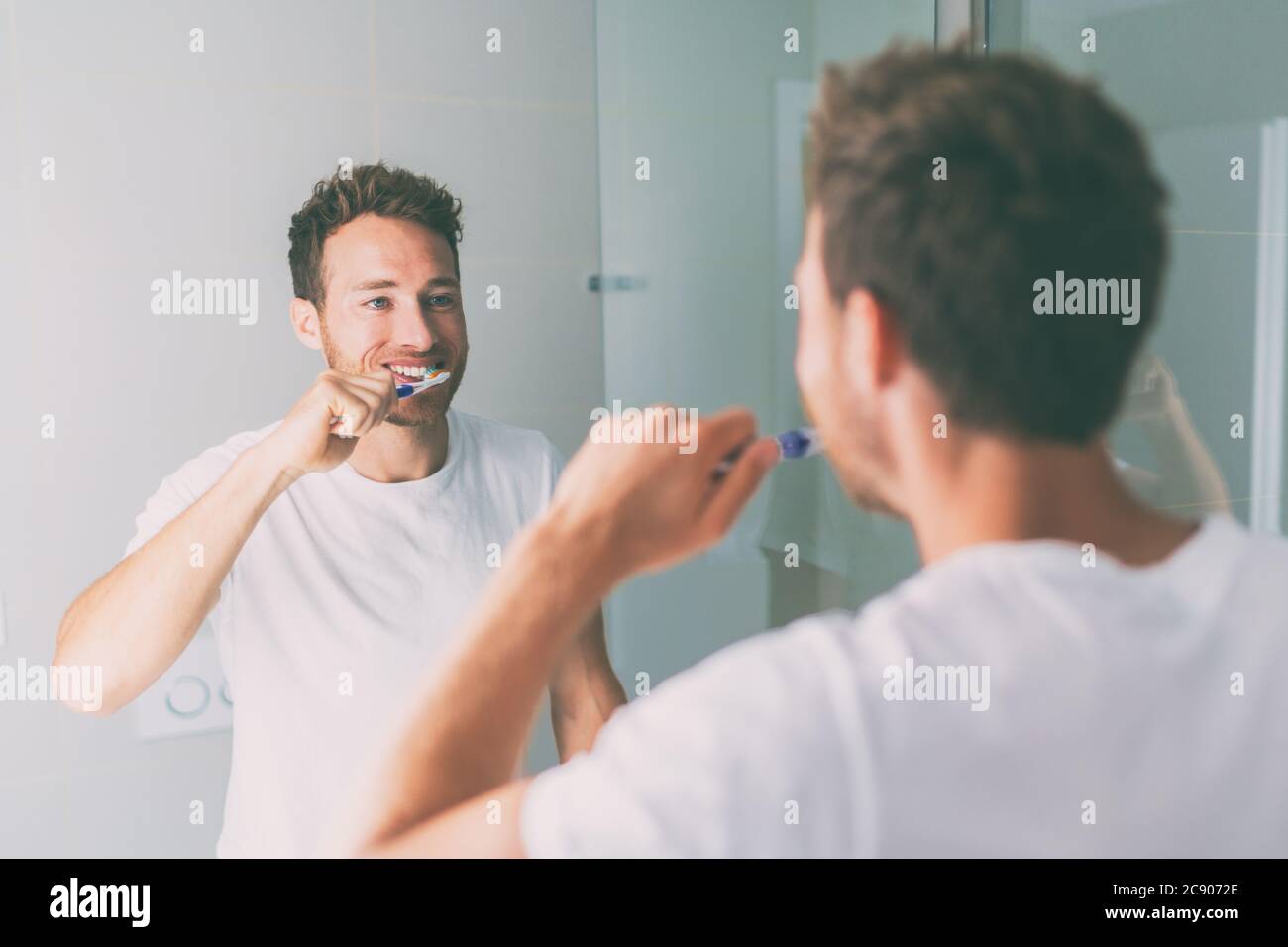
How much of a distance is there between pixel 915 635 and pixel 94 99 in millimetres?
960

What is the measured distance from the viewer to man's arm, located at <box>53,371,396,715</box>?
3.35 ft

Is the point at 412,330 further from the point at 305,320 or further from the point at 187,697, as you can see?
the point at 187,697

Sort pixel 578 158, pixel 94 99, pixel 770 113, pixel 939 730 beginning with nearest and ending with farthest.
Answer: pixel 939 730, pixel 94 99, pixel 578 158, pixel 770 113

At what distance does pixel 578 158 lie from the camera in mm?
1229

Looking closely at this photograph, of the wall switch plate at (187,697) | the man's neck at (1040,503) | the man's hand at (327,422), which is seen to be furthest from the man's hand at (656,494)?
the wall switch plate at (187,697)

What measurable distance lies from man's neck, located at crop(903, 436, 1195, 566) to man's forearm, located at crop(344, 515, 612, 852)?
6.9 inches

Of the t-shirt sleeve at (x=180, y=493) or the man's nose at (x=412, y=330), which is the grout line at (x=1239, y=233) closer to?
the man's nose at (x=412, y=330)

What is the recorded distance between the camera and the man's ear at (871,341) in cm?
51

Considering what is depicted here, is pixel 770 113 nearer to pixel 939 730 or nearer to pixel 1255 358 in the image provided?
pixel 1255 358

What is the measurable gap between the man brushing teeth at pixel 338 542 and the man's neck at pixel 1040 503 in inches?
28.3

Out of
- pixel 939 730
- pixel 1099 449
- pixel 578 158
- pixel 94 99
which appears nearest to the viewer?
pixel 939 730

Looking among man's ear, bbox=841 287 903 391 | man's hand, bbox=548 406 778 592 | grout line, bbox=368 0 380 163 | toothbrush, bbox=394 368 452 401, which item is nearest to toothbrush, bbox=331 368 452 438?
toothbrush, bbox=394 368 452 401

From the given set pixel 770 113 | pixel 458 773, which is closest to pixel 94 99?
pixel 770 113

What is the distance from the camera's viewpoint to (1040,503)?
1.63 feet
